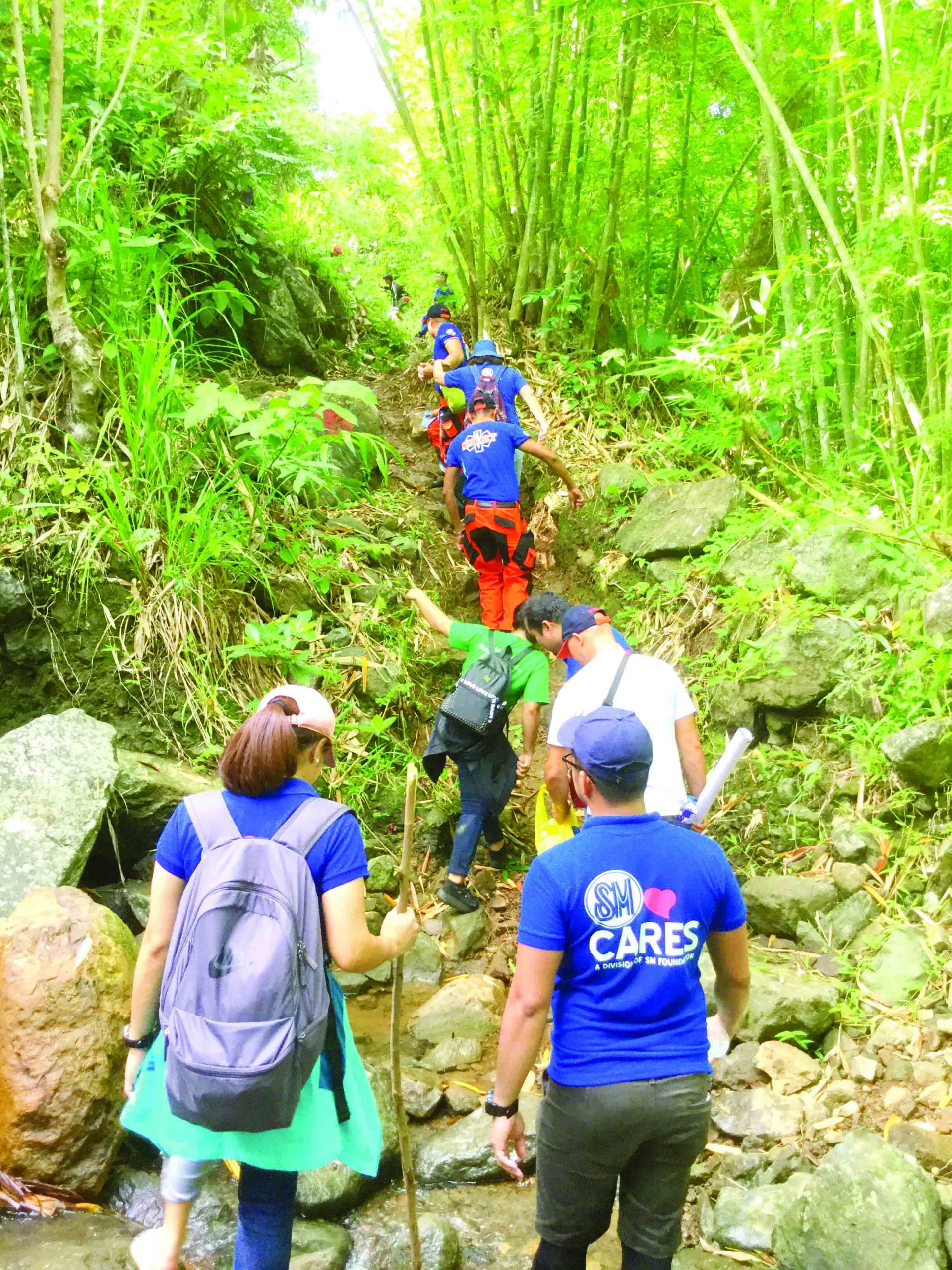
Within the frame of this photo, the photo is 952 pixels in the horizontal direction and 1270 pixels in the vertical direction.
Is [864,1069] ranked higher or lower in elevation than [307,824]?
lower

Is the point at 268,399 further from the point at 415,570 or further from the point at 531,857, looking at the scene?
the point at 531,857

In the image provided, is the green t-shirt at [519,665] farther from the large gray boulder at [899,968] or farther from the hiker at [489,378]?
the hiker at [489,378]

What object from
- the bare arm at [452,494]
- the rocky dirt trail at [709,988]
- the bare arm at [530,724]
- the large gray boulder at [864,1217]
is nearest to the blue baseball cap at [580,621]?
the bare arm at [530,724]

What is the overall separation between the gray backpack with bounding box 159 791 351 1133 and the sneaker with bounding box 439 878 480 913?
281 centimetres

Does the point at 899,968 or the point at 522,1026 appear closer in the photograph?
the point at 522,1026

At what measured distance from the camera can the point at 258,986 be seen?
203 cm

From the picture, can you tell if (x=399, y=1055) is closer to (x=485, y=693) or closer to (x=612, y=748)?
(x=612, y=748)

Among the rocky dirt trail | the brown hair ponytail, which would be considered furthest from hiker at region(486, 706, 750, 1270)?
the rocky dirt trail

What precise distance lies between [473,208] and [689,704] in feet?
22.7

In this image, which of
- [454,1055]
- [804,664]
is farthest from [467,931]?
[804,664]

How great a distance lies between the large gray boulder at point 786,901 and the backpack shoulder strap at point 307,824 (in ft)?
8.53

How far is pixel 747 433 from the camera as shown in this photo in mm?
6004

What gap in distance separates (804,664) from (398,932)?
3.18 m

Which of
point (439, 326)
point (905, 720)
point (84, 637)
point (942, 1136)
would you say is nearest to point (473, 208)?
point (439, 326)
